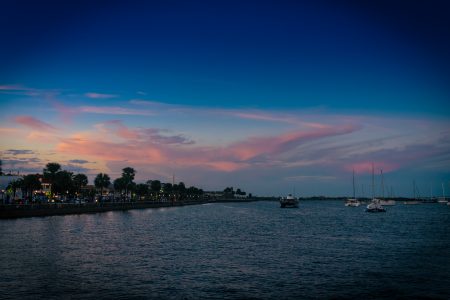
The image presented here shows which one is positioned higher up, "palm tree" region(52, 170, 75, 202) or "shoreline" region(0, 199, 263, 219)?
"palm tree" region(52, 170, 75, 202)

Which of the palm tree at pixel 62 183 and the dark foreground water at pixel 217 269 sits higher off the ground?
the palm tree at pixel 62 183

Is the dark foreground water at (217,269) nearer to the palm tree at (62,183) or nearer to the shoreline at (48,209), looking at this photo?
the shoreline at (48,209)

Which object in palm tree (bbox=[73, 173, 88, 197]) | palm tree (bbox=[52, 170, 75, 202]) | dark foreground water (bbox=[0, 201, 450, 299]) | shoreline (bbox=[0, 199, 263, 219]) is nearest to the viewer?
dark foreground water (bbox=[0, 201, 450, 299])

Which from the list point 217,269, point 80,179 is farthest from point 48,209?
point 80,179

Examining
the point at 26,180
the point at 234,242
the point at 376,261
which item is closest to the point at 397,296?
the point at 376,261

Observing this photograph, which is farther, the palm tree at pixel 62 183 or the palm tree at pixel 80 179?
the palm tree at pixel 80 179

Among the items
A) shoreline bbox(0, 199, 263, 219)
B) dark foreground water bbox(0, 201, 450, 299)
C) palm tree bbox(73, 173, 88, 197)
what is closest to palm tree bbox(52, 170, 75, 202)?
shoreline bbox(0, 199, 263, 219)

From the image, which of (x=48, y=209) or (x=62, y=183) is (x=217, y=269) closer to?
(x=48, y=209)

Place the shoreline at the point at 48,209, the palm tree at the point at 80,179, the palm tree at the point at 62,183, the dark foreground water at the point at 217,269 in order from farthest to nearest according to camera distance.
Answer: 1. the palm tree at the point at 80,179
2. the palm tree at the point at 62,183
3. the shoreline at the point at 48,209
4. the dark foreground water at the point at 217,269

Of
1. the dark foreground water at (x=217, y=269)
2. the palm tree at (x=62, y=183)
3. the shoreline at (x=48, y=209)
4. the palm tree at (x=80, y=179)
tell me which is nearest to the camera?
the dark foreground water at (x=217, y=269)

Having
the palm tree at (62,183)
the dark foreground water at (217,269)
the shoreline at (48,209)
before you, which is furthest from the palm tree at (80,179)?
the dark foreground water at (217,269)

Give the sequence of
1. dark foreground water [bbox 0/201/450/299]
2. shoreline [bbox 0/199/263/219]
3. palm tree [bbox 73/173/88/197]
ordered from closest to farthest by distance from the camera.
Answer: dark foreground water [bbox 0/201/450/299] → shoreline [bbox 0/199/263/219] → palm tree [bbox 73/173/88/197]

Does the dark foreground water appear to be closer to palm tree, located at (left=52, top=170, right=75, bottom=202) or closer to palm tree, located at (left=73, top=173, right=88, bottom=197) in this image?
palm tree, located at (left=52, top=170, right=75, bottom=202)

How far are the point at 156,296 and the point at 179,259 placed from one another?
13920 mm
